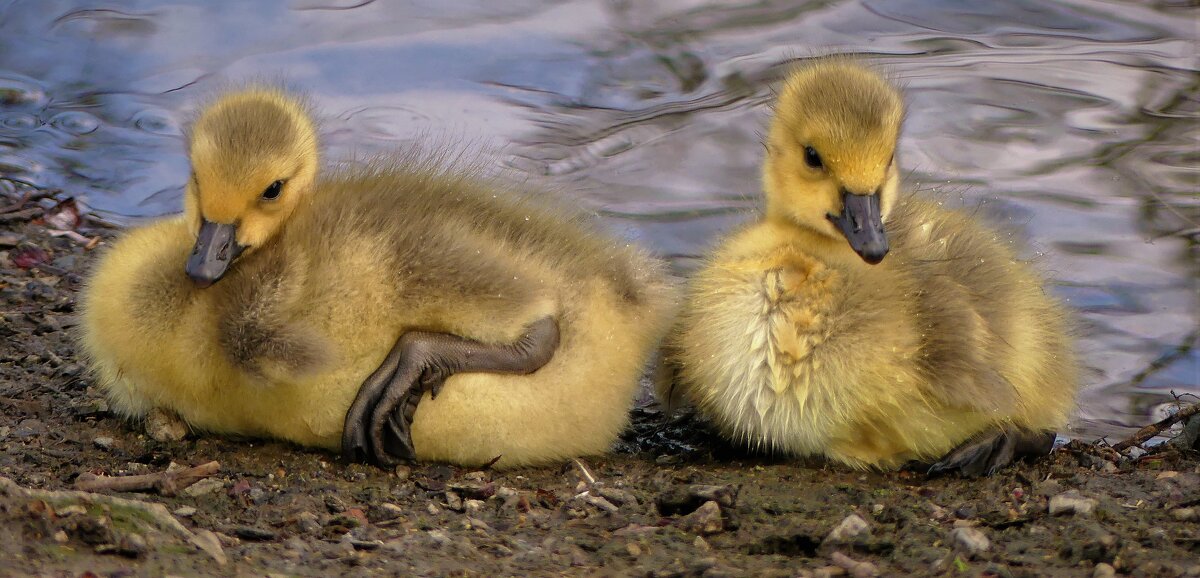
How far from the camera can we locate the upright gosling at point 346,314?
3639 mm

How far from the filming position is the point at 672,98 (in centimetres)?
723

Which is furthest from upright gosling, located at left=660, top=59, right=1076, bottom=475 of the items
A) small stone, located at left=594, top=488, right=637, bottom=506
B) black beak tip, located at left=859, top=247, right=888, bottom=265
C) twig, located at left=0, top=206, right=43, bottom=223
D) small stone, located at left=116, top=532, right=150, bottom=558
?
twig, located at left=0, top=206, right=43, bottom=223

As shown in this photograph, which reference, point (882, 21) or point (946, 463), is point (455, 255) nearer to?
point (946, 463)

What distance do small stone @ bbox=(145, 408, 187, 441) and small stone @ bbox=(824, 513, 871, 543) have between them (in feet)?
5.90

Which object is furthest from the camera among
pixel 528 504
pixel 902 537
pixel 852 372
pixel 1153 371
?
pixel 1153 371

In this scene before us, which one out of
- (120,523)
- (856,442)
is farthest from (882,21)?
(120,523)

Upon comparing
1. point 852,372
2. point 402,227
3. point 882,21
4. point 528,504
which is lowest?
point 528,504

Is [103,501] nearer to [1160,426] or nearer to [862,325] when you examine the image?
[862,325]

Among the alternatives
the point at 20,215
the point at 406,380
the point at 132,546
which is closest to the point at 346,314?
the point at 406,380

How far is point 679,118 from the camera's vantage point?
7.07 m

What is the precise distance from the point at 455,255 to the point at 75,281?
2.11 metres

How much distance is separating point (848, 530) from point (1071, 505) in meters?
0.60

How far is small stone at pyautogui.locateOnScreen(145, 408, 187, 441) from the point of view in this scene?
3.86 m

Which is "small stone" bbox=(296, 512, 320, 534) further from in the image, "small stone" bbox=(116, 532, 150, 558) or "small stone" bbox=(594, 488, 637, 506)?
"small stone" bbox=(594, 488, 637, 506)
